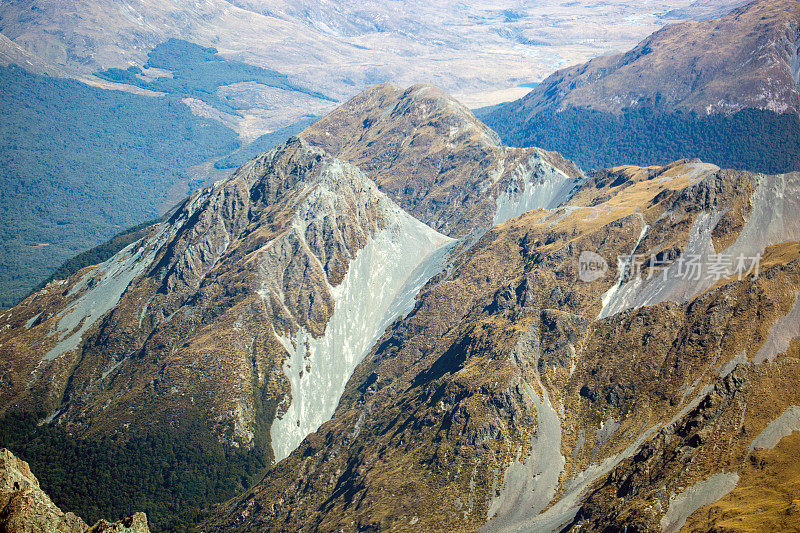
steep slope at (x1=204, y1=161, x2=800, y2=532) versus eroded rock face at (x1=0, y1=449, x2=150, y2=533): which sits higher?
eroded rock face at (x1=0, y1=449, x2=150, y2=533)

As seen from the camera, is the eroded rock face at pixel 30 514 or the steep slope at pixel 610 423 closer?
the eroded rock face at pixel 30 514

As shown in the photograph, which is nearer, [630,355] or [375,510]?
[375,510]

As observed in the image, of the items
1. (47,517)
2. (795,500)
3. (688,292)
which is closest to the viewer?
(47,517)

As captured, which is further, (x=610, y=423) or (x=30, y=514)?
(x=610, y=423)

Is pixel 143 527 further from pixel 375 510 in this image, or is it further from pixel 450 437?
pixel 450 437

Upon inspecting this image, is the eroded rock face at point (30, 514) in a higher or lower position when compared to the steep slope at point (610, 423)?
higher

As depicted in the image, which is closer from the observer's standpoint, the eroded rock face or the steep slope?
the eroded rock face

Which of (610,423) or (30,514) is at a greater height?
(30,514)

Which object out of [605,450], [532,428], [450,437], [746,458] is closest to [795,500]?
[746,458]
